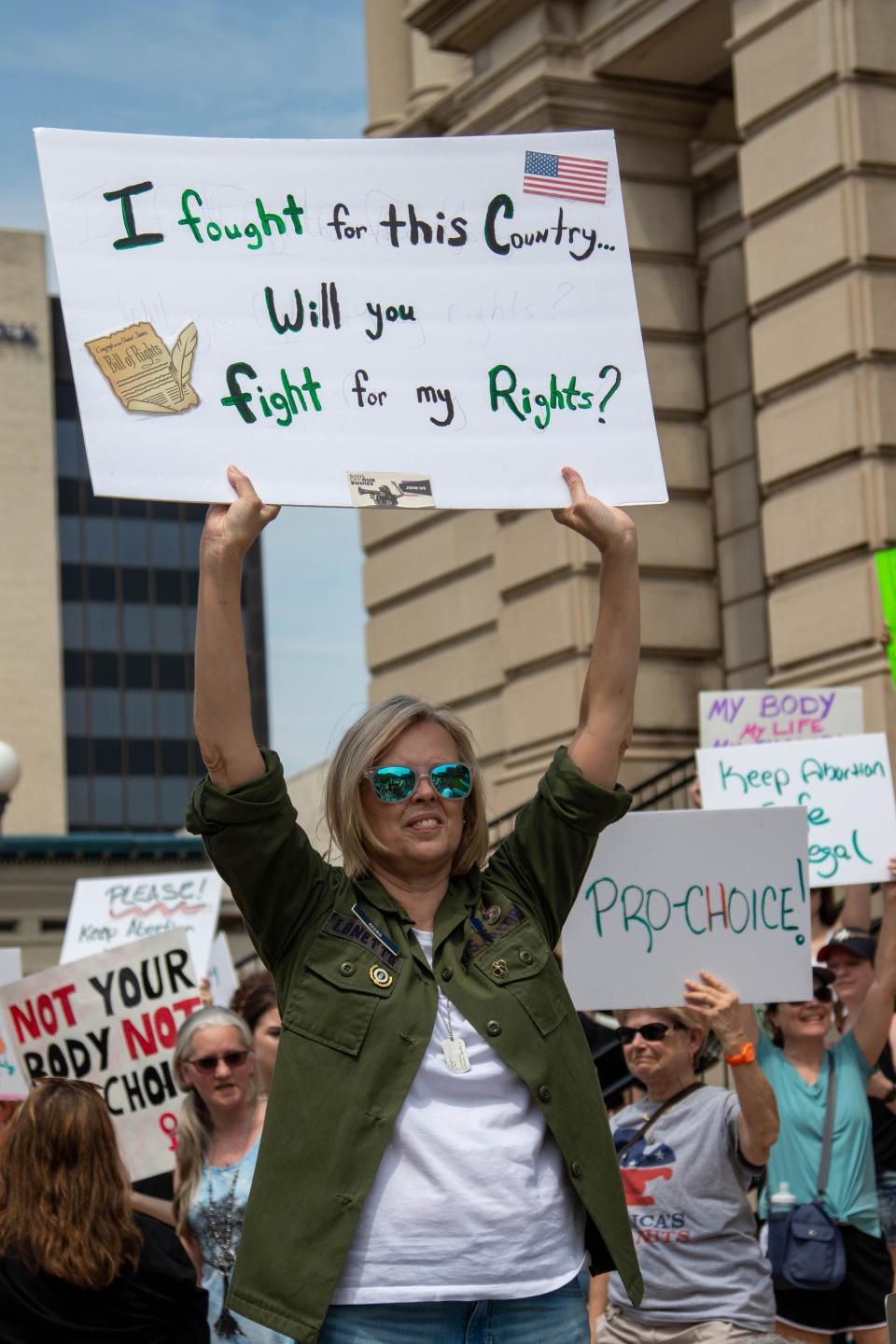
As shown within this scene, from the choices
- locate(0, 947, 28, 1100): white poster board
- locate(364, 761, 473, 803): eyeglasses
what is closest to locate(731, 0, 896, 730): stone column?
locate(0, 947, 28, 1100): white poster board

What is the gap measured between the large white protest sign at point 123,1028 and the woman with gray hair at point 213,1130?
1.04 meters

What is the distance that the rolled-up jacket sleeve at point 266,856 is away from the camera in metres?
3.73

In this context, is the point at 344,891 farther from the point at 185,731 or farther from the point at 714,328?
the point at 185,731

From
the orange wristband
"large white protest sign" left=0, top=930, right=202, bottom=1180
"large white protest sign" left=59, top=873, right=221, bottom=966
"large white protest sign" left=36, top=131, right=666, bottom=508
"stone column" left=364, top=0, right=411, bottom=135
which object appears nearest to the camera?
"large white protest sign" left=36, top=131, right=666, bottom=508

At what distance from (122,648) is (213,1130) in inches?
2620

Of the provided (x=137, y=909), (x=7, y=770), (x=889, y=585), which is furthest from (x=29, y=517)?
(x=889, y=585)

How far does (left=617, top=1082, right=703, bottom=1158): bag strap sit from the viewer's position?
6.30 m

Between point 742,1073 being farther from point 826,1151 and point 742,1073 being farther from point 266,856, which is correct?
point 266,856

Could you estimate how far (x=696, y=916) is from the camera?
5.99m

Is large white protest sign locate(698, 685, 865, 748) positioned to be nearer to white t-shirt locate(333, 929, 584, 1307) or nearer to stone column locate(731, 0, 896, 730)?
stone column locate(731, 0, 896, 730)

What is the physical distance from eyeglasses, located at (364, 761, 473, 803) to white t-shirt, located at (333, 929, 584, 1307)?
0.44m

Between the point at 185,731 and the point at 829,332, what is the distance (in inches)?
2402

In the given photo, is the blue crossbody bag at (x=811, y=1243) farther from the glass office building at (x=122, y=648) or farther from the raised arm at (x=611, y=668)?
the glass office building at (x=122, y=648)

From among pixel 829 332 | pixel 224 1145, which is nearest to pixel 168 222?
pixel 224 1145
